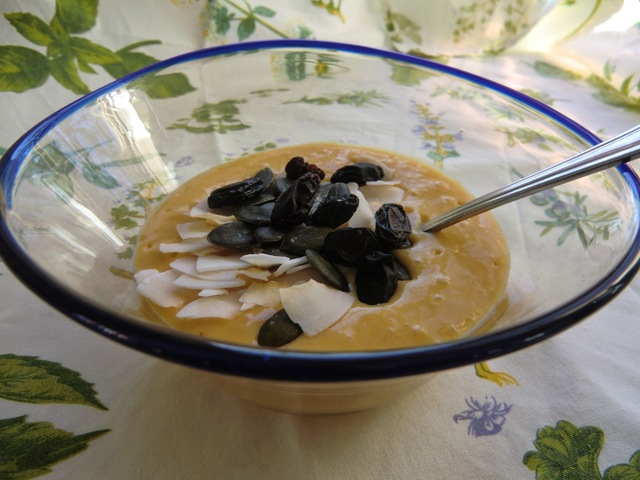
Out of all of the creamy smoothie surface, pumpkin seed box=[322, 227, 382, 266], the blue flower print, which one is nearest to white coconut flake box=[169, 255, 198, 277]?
the creamy smoothie surface

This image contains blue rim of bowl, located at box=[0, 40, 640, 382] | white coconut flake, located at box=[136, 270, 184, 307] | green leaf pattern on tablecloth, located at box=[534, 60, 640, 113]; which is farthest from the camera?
green leaf pattern on tablecloth, located at box=[534, 60, 640, 113]

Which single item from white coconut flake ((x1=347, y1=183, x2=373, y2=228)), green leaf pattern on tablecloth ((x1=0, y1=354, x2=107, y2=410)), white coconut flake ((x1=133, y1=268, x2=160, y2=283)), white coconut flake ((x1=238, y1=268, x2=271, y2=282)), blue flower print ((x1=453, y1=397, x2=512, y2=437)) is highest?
white coconut flake ((x1=347, y1=183, x2=373, y2=228))

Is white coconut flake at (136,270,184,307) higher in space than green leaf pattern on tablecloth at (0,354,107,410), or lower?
higher

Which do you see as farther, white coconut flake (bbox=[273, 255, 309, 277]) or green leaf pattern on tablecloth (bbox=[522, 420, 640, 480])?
white coconut flake (bbox=[273, 255, 309, 277])

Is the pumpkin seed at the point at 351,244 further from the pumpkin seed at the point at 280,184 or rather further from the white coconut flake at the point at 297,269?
the pumpkin seed at the point at 280,184

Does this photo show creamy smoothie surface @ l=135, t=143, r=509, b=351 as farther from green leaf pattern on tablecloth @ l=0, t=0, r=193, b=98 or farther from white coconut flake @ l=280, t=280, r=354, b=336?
green leaf pattern on tablecloth @ l=0, t=0, r=193, b=98

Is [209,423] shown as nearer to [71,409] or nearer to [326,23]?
[71,409]
